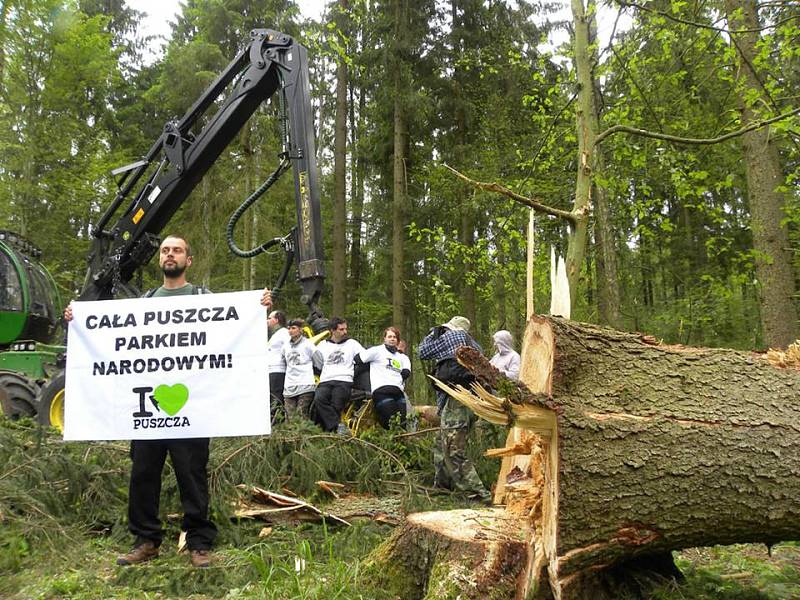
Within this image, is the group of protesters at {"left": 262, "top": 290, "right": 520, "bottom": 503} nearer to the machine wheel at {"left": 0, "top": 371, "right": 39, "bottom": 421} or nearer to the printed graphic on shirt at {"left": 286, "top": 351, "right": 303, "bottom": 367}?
the printed graphic on shirt at {"left": 286, "top": 351, "right": 303, "bottom": 367}

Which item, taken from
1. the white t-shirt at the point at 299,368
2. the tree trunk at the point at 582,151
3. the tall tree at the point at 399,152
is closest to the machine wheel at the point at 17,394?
the white t-shirt at the point at 299,368

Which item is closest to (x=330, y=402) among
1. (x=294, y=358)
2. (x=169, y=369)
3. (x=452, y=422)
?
(x=294, y=358)

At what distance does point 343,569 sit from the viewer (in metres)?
3.21

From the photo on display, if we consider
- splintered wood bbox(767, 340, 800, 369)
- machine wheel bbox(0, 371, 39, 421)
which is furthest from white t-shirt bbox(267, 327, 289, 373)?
splintered wood bbox(767, 340, 800, 369)

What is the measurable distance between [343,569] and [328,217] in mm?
17918

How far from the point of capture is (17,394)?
7.70m

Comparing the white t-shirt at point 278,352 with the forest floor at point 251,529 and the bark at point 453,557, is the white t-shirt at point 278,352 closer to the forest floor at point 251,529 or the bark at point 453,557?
the forest floor at point 251,529

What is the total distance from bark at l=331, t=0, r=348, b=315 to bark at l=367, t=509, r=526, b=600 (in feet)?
33.0

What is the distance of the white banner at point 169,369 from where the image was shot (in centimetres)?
379

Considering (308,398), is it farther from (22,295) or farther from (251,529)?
(22,295)

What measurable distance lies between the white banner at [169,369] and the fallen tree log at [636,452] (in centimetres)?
173

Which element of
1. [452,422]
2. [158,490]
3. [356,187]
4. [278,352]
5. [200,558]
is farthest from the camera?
[356,187]

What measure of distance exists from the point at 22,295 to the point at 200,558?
6884mm

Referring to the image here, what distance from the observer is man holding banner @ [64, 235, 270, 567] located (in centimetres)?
375
